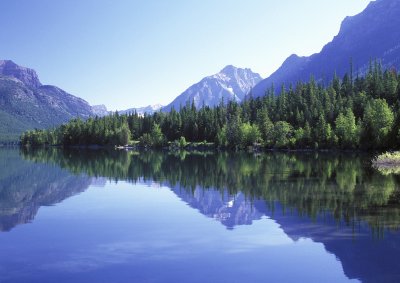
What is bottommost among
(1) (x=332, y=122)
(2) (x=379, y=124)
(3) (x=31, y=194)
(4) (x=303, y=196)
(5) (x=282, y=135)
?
(3) (x=31, y=194)

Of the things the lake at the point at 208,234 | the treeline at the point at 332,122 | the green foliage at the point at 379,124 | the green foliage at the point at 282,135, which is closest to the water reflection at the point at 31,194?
the lake at the point at 208,234

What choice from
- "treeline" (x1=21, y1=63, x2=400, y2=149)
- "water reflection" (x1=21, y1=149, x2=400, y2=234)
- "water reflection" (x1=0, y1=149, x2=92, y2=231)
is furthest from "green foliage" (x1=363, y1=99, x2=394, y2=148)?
"water reflection" (x1=0, y1=149, x2=92, y2=231)

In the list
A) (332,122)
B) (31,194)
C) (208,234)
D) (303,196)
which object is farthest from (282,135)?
(208,234)

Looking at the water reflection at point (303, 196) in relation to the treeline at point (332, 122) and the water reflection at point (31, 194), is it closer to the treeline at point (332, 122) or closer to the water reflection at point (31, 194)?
the water reflection at point (31, 194)

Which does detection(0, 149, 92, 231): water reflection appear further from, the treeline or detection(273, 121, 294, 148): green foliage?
detection(273, 121, 294, 148): green foliage

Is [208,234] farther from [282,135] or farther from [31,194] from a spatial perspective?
[282,135]

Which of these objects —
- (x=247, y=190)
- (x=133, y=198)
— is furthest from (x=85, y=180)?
(x=247, y=190)

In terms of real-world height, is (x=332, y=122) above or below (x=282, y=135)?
above

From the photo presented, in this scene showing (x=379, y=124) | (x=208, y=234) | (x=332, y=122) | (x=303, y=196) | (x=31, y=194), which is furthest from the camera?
(x=332, y=122)

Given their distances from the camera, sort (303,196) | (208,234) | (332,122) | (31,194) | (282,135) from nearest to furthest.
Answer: (208,234) < (303,196) < (31,194) < (282,135) < (332,122)

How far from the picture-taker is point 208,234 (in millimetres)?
27594

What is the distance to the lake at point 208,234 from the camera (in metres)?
19.6

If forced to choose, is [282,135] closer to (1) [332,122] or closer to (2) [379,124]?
(1) [332,122]

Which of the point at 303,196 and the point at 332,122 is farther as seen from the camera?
the point at 332,122
